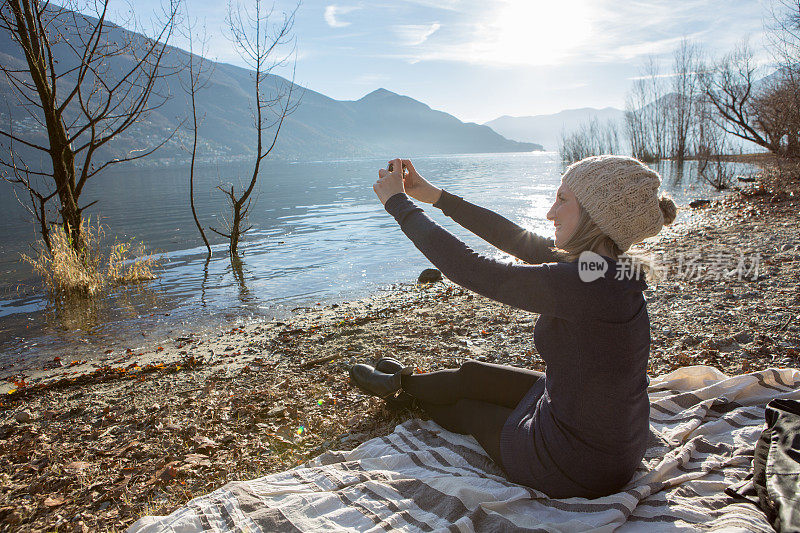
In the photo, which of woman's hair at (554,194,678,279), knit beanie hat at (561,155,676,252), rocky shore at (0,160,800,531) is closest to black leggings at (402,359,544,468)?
rocky shore at (0,160,800,531)

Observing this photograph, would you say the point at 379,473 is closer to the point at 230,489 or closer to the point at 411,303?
the point at 230,489

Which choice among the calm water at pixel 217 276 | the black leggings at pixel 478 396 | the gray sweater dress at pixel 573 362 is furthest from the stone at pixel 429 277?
the gray sweater dress at pixel 573 362

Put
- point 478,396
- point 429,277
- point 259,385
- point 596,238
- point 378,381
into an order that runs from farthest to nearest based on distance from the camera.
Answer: point 429,277 → point 259,385 → point 378,381 → point 478,396 → point 596,238

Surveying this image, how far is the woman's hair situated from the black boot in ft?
5.98

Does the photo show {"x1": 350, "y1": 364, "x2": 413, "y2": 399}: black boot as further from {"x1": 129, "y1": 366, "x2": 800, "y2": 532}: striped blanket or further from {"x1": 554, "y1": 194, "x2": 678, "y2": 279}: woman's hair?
{"x1": 554, "y1": 194, "x2": 678, "y2": 279}: woman's hair

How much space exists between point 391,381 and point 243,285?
9341mm

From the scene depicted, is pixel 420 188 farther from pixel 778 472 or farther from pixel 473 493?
pixel 778 472

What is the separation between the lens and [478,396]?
9.75 ft

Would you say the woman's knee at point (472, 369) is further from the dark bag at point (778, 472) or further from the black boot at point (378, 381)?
the dark bag at point (778, 472)

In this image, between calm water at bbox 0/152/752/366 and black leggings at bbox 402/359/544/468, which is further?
calm water at bbox 0/152/752/366

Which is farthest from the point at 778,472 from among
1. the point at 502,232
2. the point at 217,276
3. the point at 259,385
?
the point at 217,276

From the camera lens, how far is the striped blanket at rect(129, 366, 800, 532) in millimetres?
2195

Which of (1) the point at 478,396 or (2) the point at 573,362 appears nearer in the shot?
(2) the point at 573,362

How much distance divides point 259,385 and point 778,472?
4.30 m
